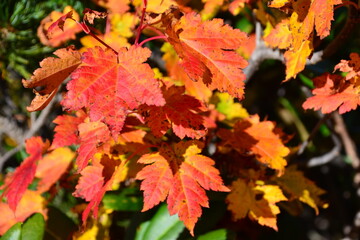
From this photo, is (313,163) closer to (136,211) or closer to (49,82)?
(136,211)

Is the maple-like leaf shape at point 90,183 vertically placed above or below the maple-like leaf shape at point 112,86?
below

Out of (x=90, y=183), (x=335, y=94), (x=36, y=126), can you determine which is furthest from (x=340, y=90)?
(x=36, y=126)

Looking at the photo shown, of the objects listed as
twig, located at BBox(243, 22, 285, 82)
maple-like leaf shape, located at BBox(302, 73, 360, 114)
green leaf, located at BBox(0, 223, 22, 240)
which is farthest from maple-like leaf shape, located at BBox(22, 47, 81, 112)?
twig, located at BBox(243, 22, 285, 82)

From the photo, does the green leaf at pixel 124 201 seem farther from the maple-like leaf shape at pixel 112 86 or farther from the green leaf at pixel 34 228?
the maple-like leaf shape at pixel 112 86

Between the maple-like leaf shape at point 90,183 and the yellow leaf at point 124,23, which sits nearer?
the maple-like leaf shape at point 90,183

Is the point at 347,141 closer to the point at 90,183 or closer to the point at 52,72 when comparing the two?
the point at 90,183

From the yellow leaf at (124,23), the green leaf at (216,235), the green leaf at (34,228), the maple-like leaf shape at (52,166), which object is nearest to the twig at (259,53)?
the yellow leaf at (124,23)
